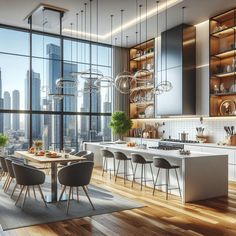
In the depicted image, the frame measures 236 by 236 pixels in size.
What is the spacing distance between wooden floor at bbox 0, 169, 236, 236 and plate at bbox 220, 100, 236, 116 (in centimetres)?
275

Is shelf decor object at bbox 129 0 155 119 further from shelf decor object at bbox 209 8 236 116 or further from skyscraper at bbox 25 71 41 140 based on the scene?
skyscraper at bbox 25 71 41 140

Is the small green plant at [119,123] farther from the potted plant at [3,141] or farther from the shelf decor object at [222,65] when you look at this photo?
the potted plant at [3,141]

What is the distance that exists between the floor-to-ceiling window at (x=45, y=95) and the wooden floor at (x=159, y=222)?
177 inches

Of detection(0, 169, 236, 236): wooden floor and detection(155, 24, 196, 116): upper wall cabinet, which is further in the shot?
detection(155, 24, 196, 116): upper wall cabinet

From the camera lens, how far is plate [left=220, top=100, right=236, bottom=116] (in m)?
7.37

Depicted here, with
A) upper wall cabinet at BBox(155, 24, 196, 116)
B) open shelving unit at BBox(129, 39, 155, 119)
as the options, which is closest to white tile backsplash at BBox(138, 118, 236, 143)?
upper wall cabinet at BBox(155, 24, 196, 116)

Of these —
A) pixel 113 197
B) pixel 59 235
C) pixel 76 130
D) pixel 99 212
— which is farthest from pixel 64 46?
pixel 59 235

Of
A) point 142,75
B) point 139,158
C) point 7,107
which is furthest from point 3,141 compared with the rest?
point 142,75

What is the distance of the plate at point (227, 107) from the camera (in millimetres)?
7371

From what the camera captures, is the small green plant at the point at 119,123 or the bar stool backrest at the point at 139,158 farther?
the small green plant at the point at 119,123

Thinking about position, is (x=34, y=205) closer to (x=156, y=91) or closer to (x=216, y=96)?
(x=156, y=91)

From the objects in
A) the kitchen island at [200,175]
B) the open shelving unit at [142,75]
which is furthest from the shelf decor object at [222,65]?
the open shelving unit at [142,75]

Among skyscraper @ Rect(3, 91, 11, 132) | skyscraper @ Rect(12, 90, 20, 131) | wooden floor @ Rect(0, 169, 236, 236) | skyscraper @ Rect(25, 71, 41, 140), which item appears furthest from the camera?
skyscraper @ Rect(25, 71, 41, 140)

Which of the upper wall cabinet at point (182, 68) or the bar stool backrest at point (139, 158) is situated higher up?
the upper wall cabinet at point (182, 68)
